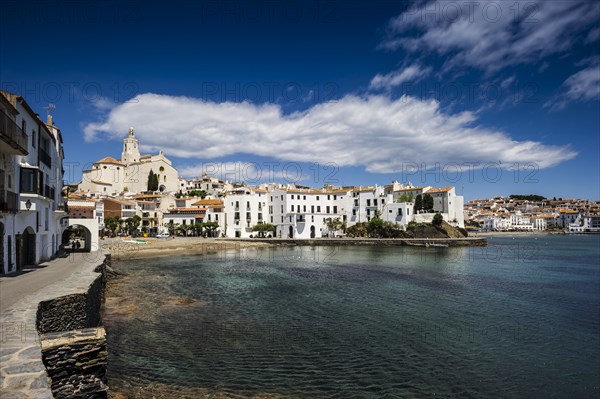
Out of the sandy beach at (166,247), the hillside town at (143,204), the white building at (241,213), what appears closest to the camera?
the hillside town at (143,204)

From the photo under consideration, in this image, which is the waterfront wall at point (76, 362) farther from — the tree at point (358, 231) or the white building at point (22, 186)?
the tree at point (358, 231)

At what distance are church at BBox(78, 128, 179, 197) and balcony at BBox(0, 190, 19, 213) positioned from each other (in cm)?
10617

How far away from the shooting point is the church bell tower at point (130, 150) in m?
137

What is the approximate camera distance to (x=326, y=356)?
14648 mm

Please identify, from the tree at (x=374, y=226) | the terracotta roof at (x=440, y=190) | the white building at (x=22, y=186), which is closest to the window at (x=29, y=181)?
the white building at (x=22, y=186)

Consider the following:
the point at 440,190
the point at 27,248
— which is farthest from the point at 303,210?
the point at 27,248

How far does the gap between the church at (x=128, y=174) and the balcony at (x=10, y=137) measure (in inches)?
4214

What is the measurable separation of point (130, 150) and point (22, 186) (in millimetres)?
125605

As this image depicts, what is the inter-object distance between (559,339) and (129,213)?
85.4 m

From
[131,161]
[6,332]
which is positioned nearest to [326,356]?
[6,332]

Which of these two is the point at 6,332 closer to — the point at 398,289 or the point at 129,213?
the point at 398,289

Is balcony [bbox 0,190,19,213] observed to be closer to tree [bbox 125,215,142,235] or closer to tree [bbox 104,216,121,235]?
tree [bbox 104,216,121,235]

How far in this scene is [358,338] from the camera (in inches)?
667

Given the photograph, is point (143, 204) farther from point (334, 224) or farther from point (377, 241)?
point (377, 241)
